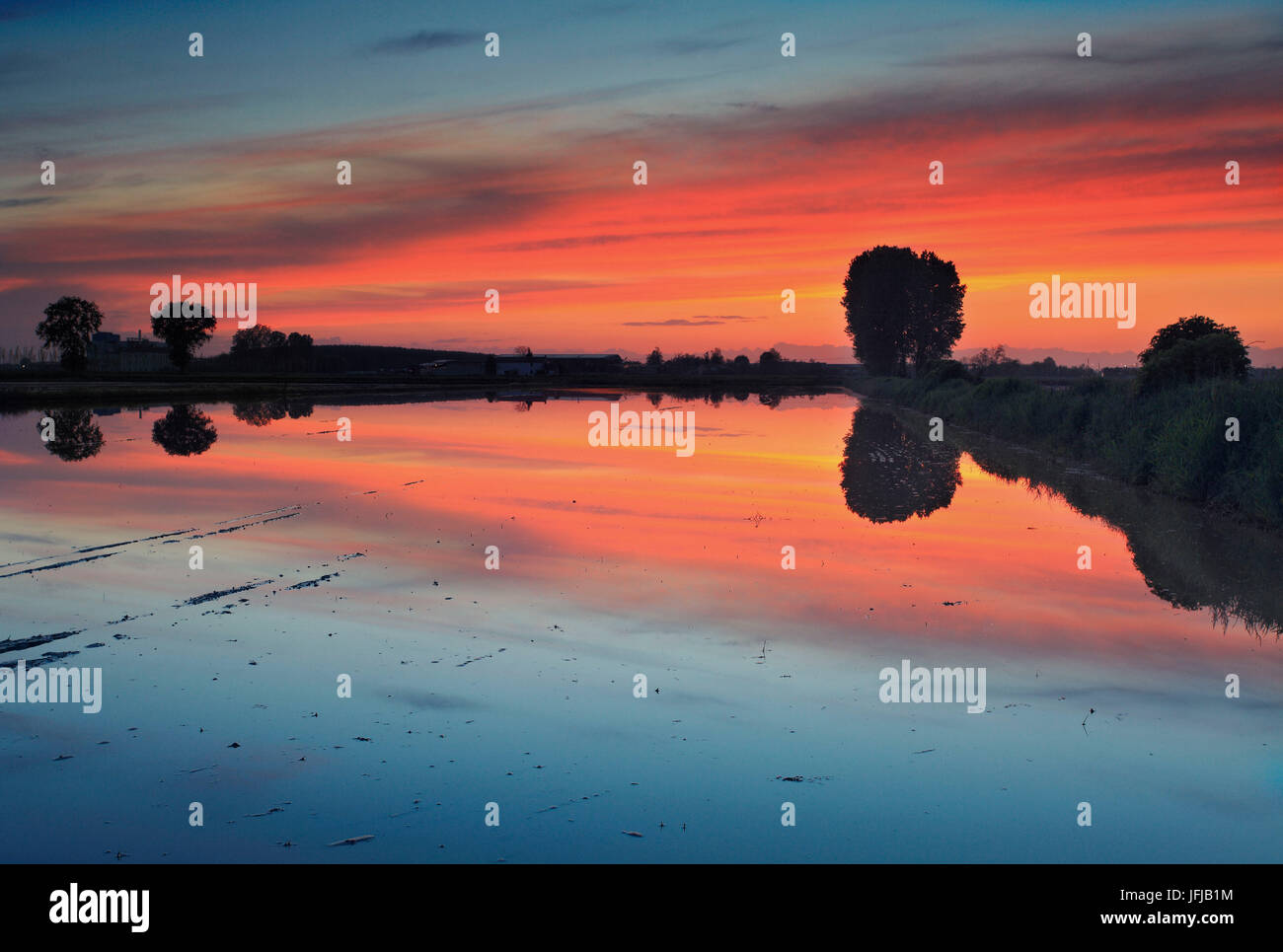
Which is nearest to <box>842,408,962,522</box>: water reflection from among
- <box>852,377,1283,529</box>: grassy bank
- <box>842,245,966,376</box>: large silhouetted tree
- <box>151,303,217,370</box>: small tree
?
<box>852,377,1283,529</box>: grassy bank

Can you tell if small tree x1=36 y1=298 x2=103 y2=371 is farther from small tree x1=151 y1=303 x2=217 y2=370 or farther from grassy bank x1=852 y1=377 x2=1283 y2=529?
grassy bank x1=852 y1=377 x2=1283 y2=529

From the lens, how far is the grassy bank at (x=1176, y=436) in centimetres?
1725

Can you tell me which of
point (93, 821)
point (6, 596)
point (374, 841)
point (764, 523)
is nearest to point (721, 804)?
point (374, 841)

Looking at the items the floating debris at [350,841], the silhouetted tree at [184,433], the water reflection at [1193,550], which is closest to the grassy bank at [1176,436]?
the water reflection at [1193,550]

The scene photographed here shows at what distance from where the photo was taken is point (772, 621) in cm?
1038

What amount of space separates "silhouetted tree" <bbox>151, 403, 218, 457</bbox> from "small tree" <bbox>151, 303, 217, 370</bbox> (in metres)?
76.0

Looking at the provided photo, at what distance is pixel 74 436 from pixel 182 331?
91564 mm

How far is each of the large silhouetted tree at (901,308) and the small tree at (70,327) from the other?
85.3 meters

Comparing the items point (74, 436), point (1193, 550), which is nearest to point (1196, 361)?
point (1193, 550)

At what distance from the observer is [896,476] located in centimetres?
2416

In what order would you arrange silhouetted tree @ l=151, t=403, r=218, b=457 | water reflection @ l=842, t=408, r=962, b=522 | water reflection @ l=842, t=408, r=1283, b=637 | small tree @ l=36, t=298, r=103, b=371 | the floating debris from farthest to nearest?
small tree @ l=36, t=298, r=103, b=371 < silhouetted tree @ l=151, t=403, r=218, b=457 < water reflection @ l=842, t=408, r=962, b=522 < water reflection @ l=842, t=408, r=1283, b=637 < the floating debris

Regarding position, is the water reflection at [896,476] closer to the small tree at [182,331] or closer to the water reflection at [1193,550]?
the water reflection at [1193,550]

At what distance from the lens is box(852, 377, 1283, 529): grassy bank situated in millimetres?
17250

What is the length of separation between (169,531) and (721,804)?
12089mm
